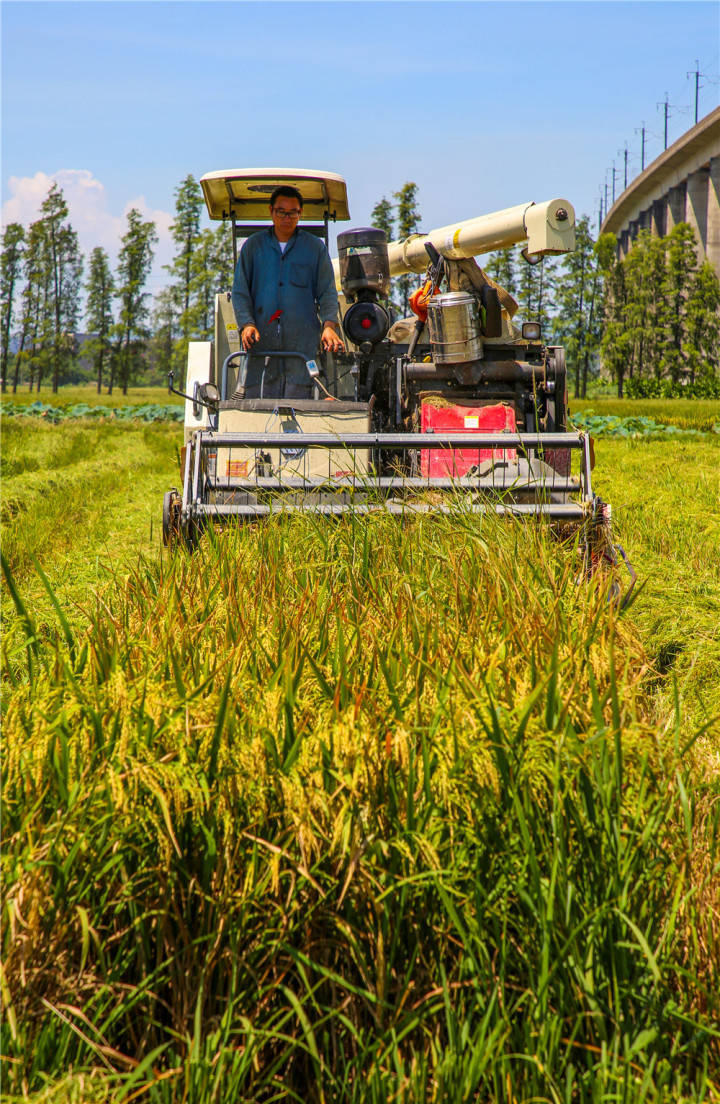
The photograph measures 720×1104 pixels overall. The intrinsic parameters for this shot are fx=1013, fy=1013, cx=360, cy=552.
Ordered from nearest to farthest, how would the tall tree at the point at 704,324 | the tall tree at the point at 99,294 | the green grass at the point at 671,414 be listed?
the green grass at the point at 671,414 → the tall tree at the point at 704,324 → the tall tree at the point at 99,294

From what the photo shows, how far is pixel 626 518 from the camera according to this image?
27.8 feet

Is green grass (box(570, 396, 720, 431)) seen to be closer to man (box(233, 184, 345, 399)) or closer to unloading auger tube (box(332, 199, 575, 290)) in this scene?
unloading auger tube (box(332, 199, 575, 290))

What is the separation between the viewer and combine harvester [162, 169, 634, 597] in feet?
16.8

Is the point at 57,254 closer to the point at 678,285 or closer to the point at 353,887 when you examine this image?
the point at 678,285

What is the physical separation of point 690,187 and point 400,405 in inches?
1940

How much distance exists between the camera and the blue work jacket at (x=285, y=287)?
7336mm

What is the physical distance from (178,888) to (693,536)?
6038 mm

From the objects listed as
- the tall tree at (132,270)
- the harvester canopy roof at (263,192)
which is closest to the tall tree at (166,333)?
the tall tree at (132,270)

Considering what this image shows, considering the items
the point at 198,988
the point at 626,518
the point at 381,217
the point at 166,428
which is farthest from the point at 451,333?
the point at 381,217

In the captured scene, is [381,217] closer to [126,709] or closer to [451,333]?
[451,333]

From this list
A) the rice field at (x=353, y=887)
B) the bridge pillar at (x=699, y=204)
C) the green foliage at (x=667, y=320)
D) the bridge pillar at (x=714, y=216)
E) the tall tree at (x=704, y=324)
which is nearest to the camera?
the rice field at (x=353, y=887)

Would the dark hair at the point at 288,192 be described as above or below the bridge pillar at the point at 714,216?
below

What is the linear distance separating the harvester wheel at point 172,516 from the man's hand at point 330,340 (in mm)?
2107

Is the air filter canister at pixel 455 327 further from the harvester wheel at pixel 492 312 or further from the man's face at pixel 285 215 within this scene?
the man's face at pixel 285 215
